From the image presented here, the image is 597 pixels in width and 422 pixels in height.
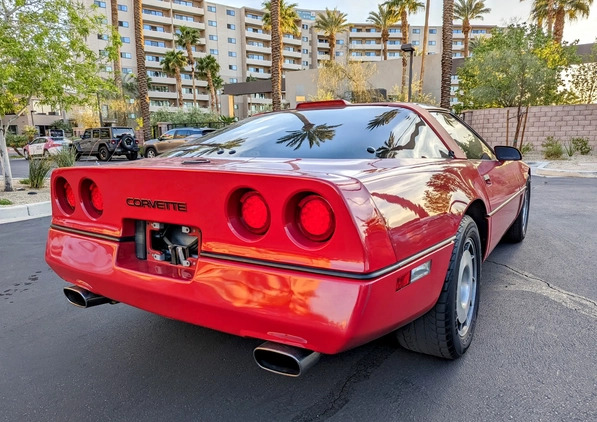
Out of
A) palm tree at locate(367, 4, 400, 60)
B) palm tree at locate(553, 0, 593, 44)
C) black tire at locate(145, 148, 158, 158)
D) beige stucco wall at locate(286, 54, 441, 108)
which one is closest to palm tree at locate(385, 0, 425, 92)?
palm tree at locate(367, 4, 400, 60)

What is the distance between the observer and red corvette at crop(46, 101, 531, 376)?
1.57 metres

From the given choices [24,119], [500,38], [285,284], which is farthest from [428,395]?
[24,119]

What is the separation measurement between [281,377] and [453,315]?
0.95 metres

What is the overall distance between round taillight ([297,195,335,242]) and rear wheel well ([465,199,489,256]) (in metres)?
1.38

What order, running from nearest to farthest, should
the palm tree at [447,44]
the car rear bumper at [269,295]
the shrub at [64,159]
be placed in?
the car rear bumper at [269,295] < the shrub at [64,159] < the palm tree at [447,44]

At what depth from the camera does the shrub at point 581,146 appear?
17514mm

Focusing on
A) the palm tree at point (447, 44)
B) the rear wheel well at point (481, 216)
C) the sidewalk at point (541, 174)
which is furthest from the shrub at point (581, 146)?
the rear wheel well at point (481, 216)

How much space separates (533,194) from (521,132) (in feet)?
40.2

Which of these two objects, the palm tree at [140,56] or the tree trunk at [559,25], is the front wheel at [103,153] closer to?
the palm tree at [140,56]

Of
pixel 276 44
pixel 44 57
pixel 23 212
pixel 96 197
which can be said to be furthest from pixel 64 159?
pixel 276 44

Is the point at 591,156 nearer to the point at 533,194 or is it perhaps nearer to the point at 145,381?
the point at 533,194

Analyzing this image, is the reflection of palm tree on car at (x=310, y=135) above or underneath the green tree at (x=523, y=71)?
underneath

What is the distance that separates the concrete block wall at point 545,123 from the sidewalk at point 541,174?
1.60 m

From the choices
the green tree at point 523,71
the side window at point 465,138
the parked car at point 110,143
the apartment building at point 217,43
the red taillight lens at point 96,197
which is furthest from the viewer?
the apartment building at point 217,43
